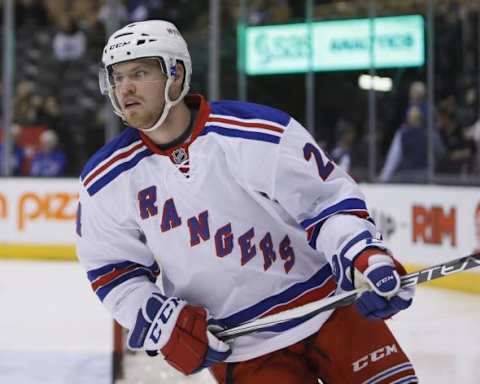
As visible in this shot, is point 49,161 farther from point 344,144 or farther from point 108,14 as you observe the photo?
point 344,144

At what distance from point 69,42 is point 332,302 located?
7135mm

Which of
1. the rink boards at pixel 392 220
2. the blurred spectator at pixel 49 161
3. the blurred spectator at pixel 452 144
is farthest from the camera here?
the blurred spectator at pixel 49 161

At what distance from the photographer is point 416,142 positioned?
7246 millimetres

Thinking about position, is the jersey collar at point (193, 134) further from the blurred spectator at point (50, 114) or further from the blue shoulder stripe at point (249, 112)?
the blurred spectator at point (50, 114)

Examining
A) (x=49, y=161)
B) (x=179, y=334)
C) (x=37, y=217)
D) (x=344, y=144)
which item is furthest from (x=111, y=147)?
(x=49, y=161)

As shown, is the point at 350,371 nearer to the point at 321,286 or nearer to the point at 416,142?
the point at 321,286

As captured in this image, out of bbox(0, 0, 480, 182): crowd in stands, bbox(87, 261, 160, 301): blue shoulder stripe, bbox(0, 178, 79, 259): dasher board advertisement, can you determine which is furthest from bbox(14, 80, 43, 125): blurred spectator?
bbox(87, 261, 160, 301): blue shoulder stripe

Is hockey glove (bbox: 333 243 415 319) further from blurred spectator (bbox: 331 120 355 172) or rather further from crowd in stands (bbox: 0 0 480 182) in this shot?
blurred spectator (bbox: 331 120 355 172)

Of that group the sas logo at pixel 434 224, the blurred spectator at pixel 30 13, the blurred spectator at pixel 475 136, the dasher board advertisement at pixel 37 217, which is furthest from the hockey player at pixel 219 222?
the blurred spectator at pixel 30 13

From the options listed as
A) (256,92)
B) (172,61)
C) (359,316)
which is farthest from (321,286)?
(256,92)

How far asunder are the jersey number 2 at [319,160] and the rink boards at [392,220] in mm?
4053

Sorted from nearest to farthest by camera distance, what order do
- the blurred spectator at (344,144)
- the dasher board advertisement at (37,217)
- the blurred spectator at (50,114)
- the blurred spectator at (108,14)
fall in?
the blurred spectator at (344,144)
the dasher board advertisement at (37,217)
the blurred spectator at (50,114)
the blurred spectator at (108,14)

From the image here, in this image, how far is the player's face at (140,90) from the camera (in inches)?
84.7

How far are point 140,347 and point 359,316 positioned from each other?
0.44 metres
